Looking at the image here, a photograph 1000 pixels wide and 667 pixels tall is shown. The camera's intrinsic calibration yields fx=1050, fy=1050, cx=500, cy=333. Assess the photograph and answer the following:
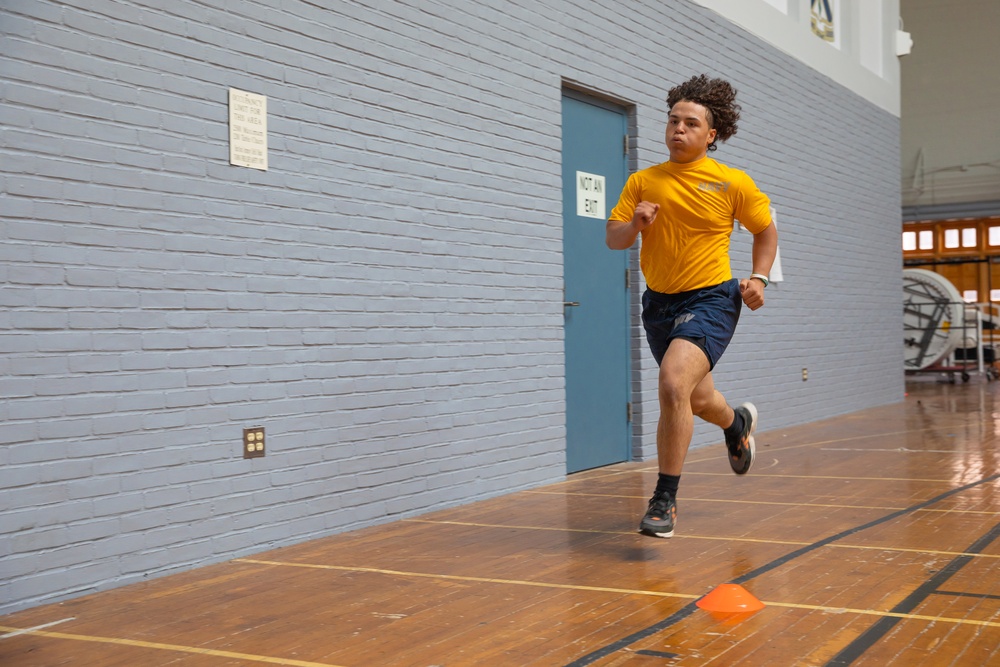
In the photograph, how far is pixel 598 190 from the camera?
7496 mm

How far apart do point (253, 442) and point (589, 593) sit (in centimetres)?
174

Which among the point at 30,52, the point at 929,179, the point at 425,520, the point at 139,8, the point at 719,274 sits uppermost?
the point at 929,179

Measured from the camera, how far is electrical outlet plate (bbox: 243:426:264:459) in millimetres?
4605

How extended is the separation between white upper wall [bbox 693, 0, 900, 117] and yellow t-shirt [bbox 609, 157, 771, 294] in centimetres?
466

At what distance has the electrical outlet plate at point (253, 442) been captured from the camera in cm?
461

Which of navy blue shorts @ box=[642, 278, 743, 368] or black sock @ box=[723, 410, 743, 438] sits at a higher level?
navy blue shorts @ box=[642, 278, 743, 368]

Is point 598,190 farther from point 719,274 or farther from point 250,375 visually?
point 250,375

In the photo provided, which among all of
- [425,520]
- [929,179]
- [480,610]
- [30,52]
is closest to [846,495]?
[425,520]

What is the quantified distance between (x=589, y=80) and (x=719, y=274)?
9.94ft

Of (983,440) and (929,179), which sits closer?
(983,440)

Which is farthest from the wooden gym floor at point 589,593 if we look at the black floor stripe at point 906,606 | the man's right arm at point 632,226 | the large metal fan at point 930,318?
the large metal fan at point 930,318

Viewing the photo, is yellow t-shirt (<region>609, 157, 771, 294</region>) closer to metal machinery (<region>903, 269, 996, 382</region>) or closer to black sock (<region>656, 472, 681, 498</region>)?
black sock (<region>656, 472, 681, 498</region>)

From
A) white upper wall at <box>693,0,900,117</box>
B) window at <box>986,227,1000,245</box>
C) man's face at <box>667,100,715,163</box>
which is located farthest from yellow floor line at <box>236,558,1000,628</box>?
window at <box>986,227,1000,245</box>

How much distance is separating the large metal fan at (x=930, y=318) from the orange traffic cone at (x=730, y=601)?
1507 cm
